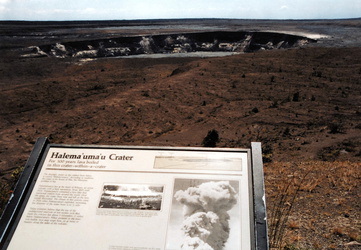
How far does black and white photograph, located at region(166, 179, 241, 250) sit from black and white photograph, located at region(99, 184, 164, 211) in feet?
0.78

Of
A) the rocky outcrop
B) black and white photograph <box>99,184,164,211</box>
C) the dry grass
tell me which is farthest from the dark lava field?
the rocky outcrop

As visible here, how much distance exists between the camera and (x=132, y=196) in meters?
4.02

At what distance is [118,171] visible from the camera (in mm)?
4297

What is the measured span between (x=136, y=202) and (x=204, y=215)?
2.82ft

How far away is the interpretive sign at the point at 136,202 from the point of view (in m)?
3.72

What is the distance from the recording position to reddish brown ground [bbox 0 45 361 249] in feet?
24.1

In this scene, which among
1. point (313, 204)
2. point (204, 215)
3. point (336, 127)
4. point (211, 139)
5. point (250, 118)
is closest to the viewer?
point (204, 215)

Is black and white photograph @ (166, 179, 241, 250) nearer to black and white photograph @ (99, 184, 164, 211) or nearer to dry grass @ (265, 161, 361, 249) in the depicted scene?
black and white photograph @ (99, 184, 164, 211)

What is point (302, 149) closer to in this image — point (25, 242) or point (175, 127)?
point (175, 127)

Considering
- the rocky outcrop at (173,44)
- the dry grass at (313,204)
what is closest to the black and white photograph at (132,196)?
the dry grass at (313,204)

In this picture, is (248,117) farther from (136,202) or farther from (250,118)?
(136,202)

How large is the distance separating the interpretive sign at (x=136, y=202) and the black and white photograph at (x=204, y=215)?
1cm

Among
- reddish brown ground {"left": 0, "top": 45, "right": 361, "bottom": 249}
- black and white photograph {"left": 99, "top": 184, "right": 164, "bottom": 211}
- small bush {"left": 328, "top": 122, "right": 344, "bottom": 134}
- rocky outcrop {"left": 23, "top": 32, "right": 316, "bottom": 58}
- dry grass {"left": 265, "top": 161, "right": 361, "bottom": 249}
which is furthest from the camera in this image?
rocky outcrop {"left": 23, "top": 32, "right": 316, "bottom": 58}

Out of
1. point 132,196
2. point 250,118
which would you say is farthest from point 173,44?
point 132,196
